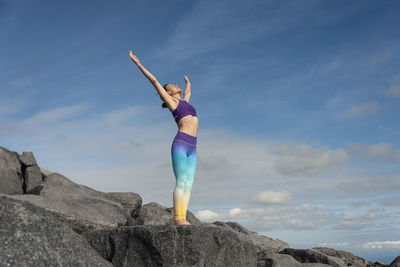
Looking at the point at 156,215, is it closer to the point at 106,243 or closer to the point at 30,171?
the point at 30,171

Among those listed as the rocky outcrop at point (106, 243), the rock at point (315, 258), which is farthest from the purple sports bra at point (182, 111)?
the rock at point (315, 258)

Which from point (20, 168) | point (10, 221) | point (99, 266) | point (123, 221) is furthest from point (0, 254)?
point (20, 168)

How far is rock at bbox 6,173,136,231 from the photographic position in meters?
12.0

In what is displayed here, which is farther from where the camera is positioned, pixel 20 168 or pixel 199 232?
pixel 20 168

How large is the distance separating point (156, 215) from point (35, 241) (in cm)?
850

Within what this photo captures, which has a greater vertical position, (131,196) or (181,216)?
(131,196)

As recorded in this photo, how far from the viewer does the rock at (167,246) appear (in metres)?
6.96

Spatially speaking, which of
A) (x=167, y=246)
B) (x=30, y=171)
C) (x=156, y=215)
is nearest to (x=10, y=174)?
(x=30, y=171)

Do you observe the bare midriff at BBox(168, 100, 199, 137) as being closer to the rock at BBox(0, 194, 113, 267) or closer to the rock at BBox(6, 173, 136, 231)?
the rock at BBox(0, 194, 113, 267)

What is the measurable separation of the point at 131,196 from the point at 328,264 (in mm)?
7341

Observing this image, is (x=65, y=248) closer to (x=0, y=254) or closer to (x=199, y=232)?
(x=0, y=254)

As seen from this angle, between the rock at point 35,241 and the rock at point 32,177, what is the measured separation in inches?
435

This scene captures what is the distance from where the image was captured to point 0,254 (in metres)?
5.71

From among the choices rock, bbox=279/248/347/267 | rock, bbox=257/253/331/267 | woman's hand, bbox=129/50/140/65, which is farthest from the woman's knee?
rock, bbox=279/248/347/267
